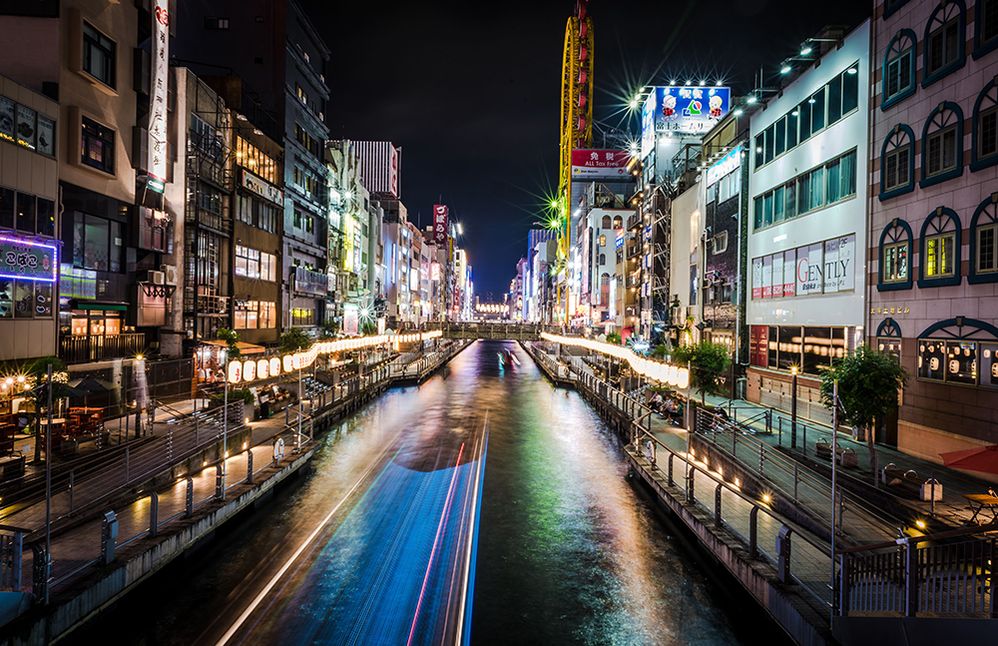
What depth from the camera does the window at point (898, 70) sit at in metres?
24.1

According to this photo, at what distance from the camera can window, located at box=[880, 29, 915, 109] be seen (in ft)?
79.1

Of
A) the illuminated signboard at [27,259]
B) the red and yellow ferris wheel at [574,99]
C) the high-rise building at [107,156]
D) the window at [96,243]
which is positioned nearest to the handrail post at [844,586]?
the illuminated signboard at [27,259]

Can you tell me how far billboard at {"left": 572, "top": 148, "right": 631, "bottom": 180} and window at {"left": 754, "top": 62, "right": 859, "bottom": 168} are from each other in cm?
11461

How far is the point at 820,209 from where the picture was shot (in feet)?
103

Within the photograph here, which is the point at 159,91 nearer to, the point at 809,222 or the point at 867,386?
the point at 809,222

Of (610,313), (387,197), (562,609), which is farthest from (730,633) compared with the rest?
(387,197)

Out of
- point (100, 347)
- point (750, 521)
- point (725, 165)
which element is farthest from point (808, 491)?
point (725, 165)

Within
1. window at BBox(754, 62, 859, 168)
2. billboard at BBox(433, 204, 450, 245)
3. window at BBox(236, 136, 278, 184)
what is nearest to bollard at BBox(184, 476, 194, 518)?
window at BBox(754, 62, 859, 168)

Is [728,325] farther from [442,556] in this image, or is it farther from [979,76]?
[442,556]

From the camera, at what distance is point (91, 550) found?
514 inches

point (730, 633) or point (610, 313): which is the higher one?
point (610, 313)

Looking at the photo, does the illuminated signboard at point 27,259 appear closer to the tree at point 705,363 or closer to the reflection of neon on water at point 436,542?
the reflection of neon on water at point 436,542

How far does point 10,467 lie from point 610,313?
306 ft

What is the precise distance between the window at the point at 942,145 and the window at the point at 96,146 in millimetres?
37251
